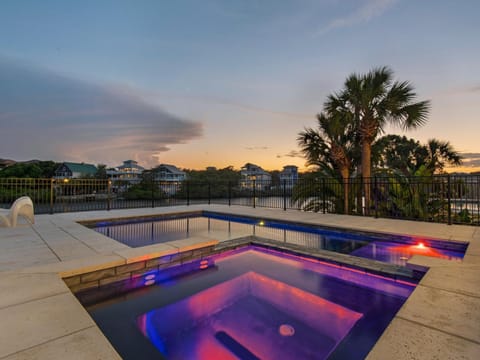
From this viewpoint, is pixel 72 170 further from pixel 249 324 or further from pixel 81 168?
pixel 249 324

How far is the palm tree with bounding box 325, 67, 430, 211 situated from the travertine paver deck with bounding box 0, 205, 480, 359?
400 cm

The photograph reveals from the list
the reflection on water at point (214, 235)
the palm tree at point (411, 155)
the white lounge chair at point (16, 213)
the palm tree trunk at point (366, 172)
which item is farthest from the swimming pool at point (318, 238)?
the palm tree at point (411, 155)

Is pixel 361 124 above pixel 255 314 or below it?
above

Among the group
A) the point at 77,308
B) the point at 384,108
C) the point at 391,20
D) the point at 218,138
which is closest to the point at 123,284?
the point at 77,308

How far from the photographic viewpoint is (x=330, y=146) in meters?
7.27

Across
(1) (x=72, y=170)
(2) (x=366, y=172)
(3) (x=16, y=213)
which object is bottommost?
(3) (x=16, y=213)

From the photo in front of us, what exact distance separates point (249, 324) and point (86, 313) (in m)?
1.23

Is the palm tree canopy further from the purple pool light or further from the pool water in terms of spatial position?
the purple pool light

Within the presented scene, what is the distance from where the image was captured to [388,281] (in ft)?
8.75

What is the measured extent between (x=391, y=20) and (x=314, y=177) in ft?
15.2

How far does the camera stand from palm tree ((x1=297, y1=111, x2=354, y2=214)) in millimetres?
6969

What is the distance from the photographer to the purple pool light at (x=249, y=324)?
1646 mm

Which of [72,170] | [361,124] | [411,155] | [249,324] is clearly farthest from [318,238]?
[72,170]

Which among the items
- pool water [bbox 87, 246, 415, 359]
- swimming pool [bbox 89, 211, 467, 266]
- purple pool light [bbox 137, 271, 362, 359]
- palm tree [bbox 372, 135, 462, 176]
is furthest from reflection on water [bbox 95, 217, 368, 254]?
palm tree [bbox 372, 135, 462, 176]
